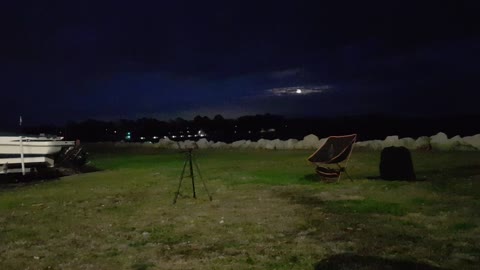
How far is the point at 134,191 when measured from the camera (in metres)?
11.5

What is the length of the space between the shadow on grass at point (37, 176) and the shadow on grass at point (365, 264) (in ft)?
40.4

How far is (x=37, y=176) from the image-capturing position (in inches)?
664

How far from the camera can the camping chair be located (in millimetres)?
11758

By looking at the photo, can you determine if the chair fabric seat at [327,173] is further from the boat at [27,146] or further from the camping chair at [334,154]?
the boat at [27,146]

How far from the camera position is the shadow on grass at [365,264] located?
4.95 meters

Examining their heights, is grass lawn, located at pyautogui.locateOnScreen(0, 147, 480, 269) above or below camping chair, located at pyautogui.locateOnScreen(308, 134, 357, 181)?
below

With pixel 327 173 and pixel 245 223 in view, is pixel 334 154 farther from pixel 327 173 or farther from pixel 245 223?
pixel 245 223

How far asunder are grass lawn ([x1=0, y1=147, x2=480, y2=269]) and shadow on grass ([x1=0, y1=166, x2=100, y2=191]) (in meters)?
2.64

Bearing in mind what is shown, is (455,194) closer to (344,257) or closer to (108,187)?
(344,257)

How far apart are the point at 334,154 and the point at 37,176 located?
11.0 metres

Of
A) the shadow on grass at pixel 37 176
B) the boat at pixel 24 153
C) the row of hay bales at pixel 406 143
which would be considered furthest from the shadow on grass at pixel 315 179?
the boat at pixel 24 153

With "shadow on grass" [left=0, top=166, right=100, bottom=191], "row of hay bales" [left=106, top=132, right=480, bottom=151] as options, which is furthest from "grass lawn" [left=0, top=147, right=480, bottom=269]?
"row of hay bales" [left=106, top=132, right=480, bottom=151]

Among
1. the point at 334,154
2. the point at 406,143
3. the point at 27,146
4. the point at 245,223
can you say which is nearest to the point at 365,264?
the point at 245,223

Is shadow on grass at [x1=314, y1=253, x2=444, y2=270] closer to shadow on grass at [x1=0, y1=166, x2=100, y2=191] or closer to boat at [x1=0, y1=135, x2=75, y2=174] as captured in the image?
shadow on grass at [x1=0, y1=166, x2=100, y2=191]
